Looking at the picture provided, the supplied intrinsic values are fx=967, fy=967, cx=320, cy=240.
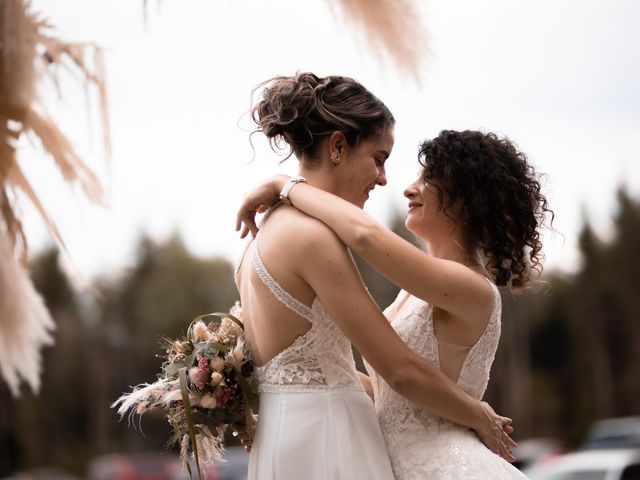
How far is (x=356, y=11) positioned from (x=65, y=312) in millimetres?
48715

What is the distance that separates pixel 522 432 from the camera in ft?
149

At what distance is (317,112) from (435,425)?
3.47 feet

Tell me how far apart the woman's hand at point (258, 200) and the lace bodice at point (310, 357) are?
27 centimetres

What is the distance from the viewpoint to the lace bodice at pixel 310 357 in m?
2.86

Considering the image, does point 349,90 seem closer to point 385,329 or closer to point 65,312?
point 385,329

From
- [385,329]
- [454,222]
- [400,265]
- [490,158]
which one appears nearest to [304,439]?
[385,329]

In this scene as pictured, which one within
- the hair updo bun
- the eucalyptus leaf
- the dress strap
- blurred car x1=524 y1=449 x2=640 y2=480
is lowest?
blurred car x1=524 y1=449 x2=640 y2=480

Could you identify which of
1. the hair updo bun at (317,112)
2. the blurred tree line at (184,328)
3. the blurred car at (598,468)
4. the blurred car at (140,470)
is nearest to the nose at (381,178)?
the hair updo bun at (317,112)

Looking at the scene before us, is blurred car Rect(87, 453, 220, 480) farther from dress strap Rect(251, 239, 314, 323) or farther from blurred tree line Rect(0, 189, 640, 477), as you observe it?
dress strap Rect(251, 239, 314, 323)

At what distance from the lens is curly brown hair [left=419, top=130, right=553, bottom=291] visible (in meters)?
→ 3.26

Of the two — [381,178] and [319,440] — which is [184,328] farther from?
[319,440]

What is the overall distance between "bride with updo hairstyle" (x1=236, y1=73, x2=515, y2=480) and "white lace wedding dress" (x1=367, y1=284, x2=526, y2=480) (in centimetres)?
5

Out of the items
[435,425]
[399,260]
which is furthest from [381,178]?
[435,425]

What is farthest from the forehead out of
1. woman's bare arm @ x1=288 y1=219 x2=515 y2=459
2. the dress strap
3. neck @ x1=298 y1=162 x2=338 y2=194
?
the dress strap
